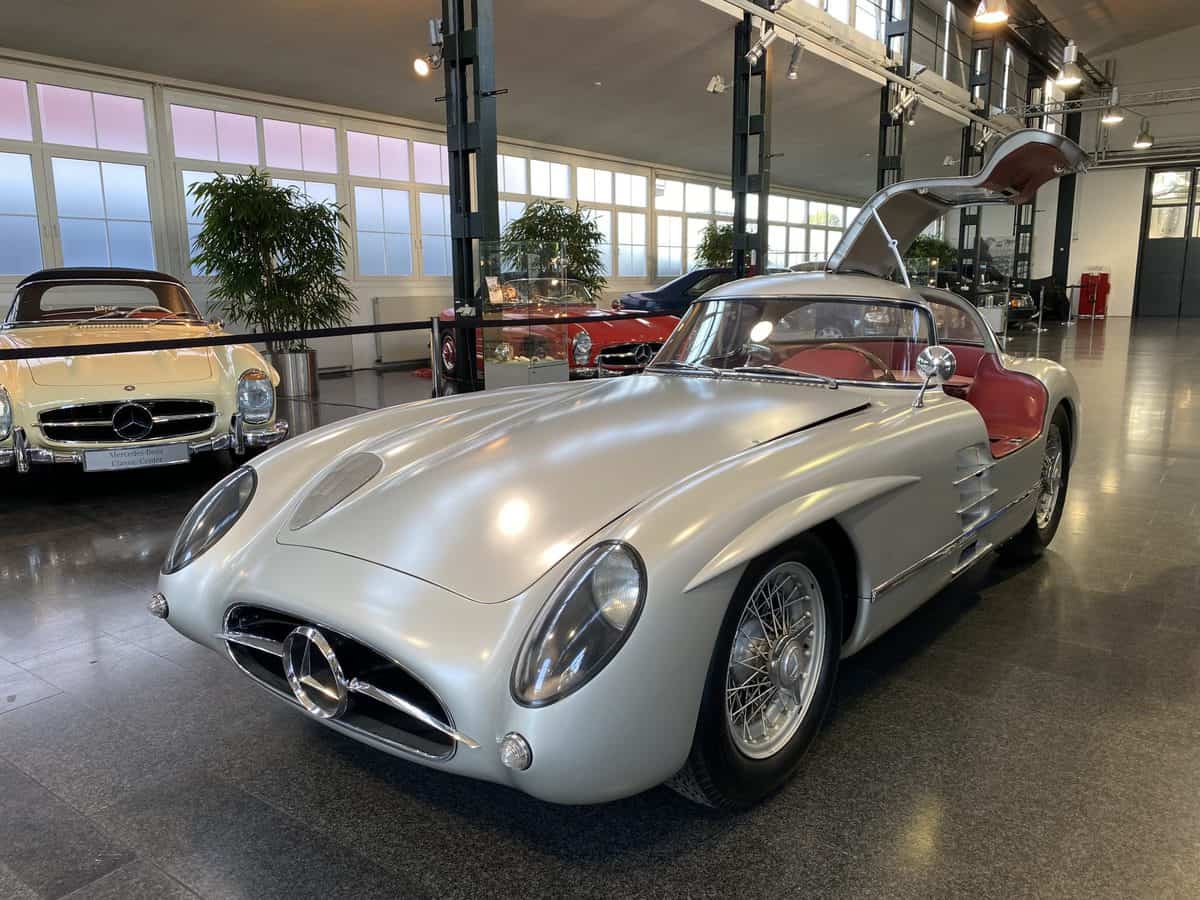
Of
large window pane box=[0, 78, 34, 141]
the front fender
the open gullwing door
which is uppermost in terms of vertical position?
large window pane box=[0, 78, 34, 141]

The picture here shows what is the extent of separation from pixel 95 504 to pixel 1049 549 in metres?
4.89

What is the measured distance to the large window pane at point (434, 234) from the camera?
14.2 meters

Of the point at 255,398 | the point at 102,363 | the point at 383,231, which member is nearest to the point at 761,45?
the point at 383,231

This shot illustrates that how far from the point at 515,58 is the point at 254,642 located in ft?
35.6

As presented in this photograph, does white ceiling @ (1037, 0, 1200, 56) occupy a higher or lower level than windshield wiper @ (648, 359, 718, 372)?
higher

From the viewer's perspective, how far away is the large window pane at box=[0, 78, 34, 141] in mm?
9430

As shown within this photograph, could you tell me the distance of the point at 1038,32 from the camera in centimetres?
1908

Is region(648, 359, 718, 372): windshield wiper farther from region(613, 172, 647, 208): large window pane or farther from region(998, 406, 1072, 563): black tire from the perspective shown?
region(613, 172, 647, 208): large window pane

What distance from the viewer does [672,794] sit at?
197 cm

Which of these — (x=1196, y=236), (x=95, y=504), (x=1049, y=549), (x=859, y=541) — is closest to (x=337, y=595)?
(x=859, y=541)

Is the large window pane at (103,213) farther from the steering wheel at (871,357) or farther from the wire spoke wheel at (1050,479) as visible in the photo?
the wire spoke wheel at (1050,479)

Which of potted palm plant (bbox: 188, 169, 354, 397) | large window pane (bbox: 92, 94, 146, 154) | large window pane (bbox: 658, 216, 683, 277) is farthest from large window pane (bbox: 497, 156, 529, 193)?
large window pane (bbox: 92, 94, 146, 154)

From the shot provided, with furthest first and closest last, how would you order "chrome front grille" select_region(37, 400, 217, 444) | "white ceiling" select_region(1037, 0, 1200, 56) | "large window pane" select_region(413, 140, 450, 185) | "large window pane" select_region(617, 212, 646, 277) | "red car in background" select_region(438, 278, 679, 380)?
"white ceiling" select_region(1037, 0, 1200, 56) → "large window pane" select_region(617, 212, 646, 277) → "large window pane" select_region(413, 140, 450, 185) → "red car in background" select_region(438, 278, 679, 380) → "chrome front grille" select_region(37, 400, 217, 444)

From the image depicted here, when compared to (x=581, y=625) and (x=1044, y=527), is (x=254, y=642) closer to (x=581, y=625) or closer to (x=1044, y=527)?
(x=581, y=625)
